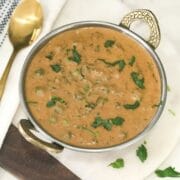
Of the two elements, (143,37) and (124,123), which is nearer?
(124,123)

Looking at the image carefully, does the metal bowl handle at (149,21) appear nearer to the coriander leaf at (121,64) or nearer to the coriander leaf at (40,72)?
the coriander leaf at (121,64)

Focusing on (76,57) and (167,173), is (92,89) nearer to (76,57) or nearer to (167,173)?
(76,57)

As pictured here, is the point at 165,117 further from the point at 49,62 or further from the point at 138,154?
the point at 49,62

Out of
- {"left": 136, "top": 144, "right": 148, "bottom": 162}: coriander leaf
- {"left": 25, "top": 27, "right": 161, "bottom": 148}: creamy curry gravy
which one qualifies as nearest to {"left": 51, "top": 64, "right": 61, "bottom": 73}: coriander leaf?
{"left": 25, "top": 27, "right": 161, "bottom": 148}: creamy curry gravy

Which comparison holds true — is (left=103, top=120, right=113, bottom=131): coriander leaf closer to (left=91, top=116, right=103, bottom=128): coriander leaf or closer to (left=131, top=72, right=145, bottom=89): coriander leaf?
(left=91, top=116, right=103, bottom=128): coriander leaf

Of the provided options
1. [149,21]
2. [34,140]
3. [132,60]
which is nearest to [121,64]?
[132,60]

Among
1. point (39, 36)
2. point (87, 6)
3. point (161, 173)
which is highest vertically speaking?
point (87, 6)

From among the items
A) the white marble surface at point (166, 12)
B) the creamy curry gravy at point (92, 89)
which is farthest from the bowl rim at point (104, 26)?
the white marble surface at point (166, 12)

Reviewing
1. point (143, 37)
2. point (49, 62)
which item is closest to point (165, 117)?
point (143, 37)
